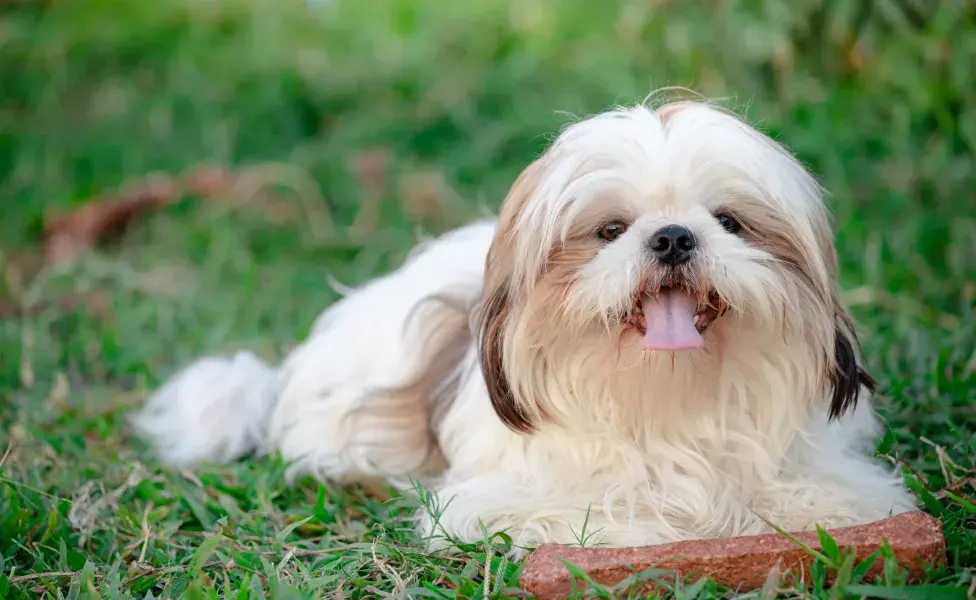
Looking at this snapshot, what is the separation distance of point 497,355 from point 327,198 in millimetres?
3415

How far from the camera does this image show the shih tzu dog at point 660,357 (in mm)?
2150

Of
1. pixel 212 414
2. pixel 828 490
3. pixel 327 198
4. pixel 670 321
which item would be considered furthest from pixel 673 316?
pixel 327 198

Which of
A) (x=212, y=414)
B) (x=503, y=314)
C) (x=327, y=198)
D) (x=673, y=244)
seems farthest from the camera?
(x=327, y=198)

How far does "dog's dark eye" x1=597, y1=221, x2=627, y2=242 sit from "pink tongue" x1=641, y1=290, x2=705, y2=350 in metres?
0.15

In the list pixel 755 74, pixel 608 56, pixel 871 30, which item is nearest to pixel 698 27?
pixel 755 74

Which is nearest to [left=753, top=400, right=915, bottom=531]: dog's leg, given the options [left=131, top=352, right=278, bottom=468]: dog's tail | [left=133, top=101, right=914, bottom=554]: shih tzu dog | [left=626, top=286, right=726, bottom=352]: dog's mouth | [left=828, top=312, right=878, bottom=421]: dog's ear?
[left=133, top=101, right=914, bottom=554]: shih tzu dog

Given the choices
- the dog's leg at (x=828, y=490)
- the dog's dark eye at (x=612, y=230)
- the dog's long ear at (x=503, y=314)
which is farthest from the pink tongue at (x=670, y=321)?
the dog's leg at (x=828, y=490)

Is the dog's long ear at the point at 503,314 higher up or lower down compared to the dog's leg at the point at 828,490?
higher up

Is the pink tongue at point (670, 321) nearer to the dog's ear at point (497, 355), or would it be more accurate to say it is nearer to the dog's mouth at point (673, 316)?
the dog's mouth at point (673, 316)

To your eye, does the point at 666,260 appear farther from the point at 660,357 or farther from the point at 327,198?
the point at 327,198

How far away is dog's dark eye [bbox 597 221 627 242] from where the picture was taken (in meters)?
2.23

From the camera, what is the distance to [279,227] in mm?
5262

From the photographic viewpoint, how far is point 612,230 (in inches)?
88.0

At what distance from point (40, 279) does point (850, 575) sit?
380 cm
